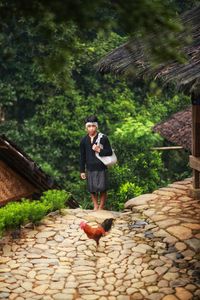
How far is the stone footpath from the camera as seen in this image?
638cm

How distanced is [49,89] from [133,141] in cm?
409

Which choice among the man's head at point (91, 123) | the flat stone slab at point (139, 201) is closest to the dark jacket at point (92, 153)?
the man's head at point (91, 123)

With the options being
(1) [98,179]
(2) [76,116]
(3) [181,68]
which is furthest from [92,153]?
(2) [76,116]

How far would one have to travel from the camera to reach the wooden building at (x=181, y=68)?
5899 mm

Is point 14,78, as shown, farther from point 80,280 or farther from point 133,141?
point 80,280

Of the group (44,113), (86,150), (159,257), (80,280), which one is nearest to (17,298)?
(80,280)

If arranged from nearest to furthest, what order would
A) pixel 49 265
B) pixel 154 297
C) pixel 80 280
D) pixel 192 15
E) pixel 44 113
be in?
pixel 154 297 < pixel 80 280 < pixel 49 265 < pixel 192 15 < pixel 44 113

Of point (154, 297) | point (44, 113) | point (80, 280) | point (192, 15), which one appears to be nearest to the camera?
point (154, 297)

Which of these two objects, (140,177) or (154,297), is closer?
(154,297)

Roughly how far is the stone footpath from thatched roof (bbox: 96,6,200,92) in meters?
2.66

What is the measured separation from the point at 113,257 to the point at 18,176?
3.21 m

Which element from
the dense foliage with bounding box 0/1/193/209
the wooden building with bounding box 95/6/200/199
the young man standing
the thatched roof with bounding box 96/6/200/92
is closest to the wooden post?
the wooden building with bounding box 95/6/200/199

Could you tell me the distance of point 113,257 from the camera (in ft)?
24.5

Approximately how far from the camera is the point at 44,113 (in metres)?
18.0
